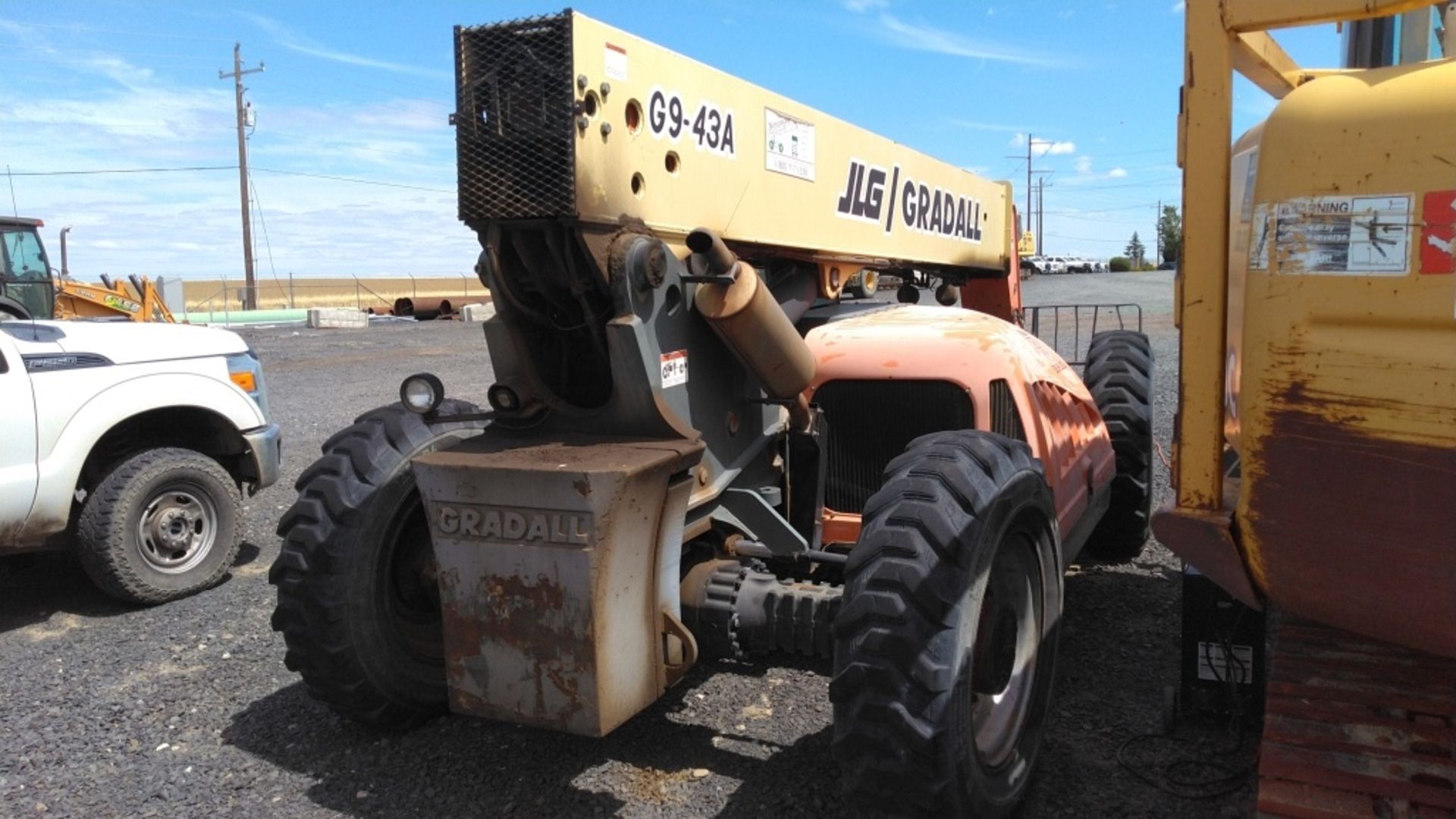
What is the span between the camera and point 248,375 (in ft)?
22.8

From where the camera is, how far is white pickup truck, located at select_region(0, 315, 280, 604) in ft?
19.0

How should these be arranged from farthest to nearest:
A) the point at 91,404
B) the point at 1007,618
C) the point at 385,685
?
the point at 91,404
the point at 385,685
the point at 1007,618

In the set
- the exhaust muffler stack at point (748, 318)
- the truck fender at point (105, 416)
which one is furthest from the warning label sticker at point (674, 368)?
the truck fender at point (105, 416)

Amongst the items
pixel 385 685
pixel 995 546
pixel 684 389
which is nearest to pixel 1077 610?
pixel 995 546

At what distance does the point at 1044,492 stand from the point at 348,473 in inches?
99.6

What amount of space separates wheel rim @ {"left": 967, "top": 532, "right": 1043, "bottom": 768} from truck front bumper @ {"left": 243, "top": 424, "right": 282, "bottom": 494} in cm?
499

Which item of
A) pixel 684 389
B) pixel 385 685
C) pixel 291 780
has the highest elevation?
pixel 684 389

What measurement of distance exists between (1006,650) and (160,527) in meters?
4.91

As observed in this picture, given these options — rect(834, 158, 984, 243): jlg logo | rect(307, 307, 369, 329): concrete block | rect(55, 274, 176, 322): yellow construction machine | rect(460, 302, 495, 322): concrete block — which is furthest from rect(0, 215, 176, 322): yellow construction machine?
rect(460, 302, 495, 322): concrete block

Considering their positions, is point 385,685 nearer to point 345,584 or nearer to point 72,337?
point 345,584

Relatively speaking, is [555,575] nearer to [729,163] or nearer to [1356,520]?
[729,163]

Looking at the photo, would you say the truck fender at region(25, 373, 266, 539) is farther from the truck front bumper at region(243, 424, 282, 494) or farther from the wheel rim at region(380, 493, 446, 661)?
the wheel rim at region(380, 493, 446, 661)

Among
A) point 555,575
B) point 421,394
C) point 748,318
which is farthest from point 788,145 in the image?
point 555,575

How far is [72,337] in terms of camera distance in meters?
6.17
